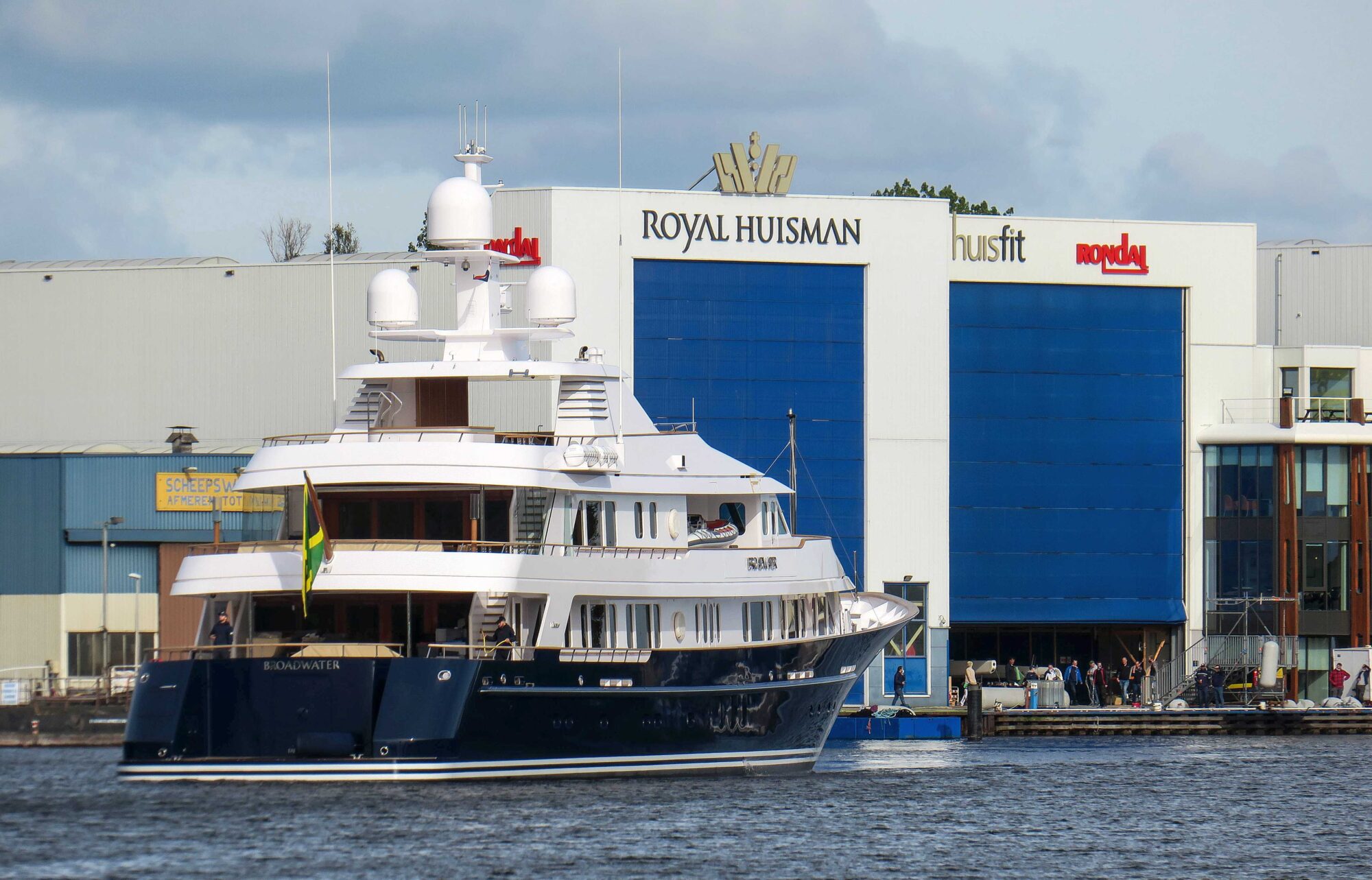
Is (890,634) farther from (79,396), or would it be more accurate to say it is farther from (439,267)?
(79,396)

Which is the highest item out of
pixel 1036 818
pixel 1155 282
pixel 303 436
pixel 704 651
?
pixel 1155 282

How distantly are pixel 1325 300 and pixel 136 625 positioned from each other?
174 ft

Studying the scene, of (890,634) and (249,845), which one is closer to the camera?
(249,845)

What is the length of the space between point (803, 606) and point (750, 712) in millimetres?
3671

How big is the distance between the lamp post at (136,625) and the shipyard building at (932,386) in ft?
24.8

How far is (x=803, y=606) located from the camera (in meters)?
44.3

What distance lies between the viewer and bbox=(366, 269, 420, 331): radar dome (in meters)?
40.6

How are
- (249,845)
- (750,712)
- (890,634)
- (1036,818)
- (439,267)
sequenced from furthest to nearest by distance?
1. (439,267)
2. (890,634)
3. (750,712)
4. (1036,818)
5. (249,845)

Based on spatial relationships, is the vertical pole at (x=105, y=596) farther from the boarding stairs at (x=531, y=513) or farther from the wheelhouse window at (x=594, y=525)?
the boarding stairs at (x=531, y=513)

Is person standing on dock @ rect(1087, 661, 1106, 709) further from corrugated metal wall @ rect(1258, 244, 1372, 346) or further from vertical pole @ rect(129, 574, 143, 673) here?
vertical pole @ rect(129, 574, 143, 673)

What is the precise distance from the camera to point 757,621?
4231 cm

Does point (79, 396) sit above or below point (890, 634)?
above

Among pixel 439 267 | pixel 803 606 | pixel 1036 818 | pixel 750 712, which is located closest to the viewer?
pixel 1036 818

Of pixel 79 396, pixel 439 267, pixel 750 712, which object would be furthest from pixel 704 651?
pixel 79 396
